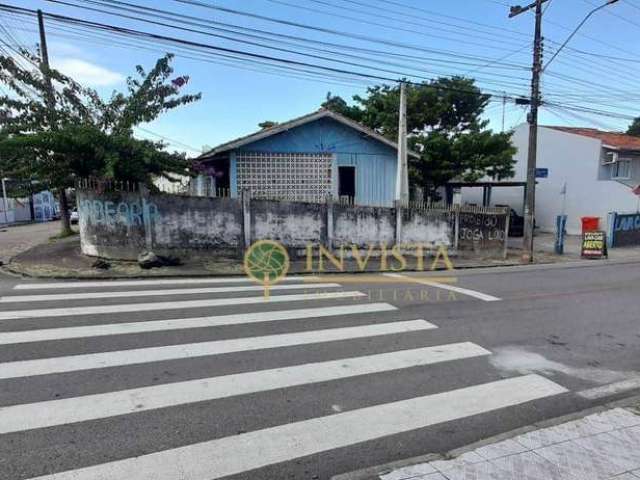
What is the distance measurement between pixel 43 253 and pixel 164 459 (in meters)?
11.8

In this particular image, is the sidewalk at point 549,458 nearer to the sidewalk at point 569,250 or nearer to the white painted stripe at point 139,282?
the white painted stripe at point 139,282

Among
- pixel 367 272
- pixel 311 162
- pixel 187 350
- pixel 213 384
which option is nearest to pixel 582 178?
pixel 311 162

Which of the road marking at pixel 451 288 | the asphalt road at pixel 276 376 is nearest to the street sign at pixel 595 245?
the asphalt road at pixel 276 376

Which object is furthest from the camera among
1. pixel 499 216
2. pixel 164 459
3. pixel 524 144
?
pixel 524 144

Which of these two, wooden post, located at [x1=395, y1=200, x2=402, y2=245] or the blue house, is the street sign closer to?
the blue house

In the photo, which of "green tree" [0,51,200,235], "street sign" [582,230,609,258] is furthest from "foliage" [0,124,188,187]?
"street sign" [582,230,609,258]

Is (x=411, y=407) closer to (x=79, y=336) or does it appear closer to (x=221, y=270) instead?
(x=79, y=336)

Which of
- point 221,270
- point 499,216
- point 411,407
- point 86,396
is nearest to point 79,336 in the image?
point 86,396

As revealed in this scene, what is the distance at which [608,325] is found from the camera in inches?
270

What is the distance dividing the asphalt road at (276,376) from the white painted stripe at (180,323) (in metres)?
0.04

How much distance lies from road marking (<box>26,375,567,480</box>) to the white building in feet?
77.1

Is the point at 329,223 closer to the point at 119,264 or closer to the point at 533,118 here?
the point at 119,264

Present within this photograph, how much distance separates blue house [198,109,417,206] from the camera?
51.2ft

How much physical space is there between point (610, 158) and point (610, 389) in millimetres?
25260
